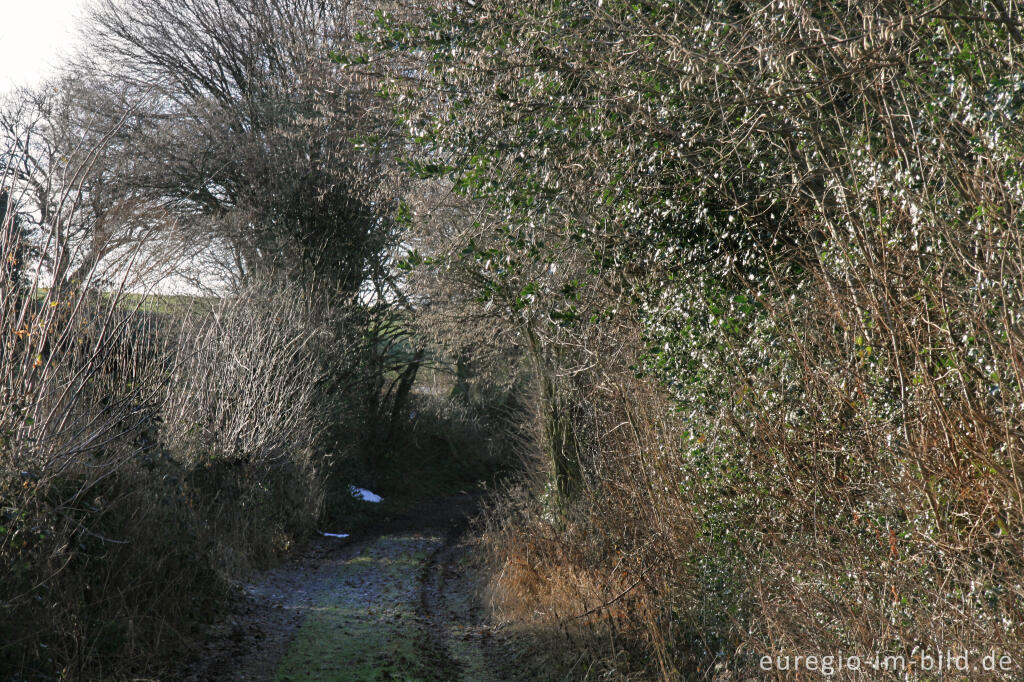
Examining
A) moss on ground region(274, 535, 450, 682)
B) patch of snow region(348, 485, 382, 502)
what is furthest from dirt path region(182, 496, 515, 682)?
patch of snow region(348, 485, 382, 502)

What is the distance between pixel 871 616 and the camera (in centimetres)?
448

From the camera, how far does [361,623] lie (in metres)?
9.94

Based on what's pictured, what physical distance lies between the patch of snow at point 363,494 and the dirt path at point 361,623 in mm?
3018

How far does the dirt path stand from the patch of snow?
3018 millimetres

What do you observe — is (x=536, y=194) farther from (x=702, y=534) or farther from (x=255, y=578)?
(x=255, y=578)

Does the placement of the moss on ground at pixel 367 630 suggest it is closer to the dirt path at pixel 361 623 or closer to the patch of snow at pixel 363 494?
the dirt path at pixel 361 623

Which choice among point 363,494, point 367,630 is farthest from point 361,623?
point 363,494

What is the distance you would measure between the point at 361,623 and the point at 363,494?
9896mm

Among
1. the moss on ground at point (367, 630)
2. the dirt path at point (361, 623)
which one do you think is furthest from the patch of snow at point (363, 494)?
the moss on ground at point (367, 630)

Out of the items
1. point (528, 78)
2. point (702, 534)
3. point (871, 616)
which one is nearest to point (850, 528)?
point (871, 616)

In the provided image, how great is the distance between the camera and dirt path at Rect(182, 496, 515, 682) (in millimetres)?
7906

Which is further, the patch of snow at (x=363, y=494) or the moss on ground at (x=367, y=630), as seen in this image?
the patch of snow at (x=363, y=494)

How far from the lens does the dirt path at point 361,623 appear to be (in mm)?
7906

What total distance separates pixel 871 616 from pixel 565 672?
12.5ft
